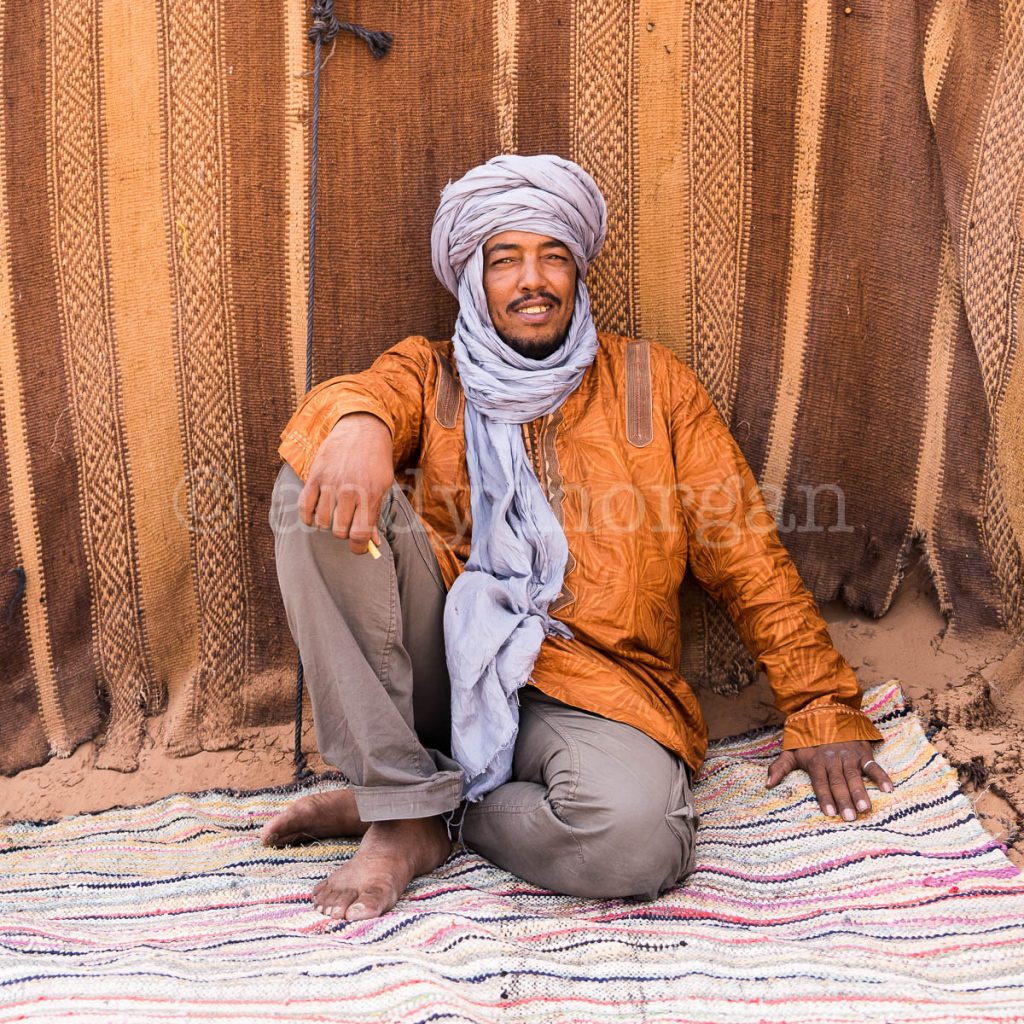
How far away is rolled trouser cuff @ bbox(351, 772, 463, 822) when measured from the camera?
2059 millimetres

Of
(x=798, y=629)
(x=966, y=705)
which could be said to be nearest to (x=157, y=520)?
(x=798, y=629)

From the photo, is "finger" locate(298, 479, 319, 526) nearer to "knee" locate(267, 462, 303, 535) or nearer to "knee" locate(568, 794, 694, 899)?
"knee" locate(267, 462, 303, 535)

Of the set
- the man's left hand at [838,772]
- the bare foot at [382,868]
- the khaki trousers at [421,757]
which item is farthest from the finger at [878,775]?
the bare foot at [382,868]

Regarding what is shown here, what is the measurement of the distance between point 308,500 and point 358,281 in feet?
3.04

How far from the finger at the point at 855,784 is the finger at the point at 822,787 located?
0.13 feet

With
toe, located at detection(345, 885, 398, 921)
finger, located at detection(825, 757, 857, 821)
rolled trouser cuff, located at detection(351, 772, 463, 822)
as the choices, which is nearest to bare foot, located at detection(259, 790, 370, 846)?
rolled trouser cuff, located at detection(351, 772, 463, 822)

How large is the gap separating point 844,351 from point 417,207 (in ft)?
3.46

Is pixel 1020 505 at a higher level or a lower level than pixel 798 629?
higher

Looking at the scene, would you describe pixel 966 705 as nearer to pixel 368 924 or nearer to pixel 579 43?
pixel 368 924

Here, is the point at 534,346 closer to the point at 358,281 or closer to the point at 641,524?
the point at 641,524

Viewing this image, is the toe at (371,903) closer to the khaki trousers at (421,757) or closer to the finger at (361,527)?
the khaki trousers at (421,757)

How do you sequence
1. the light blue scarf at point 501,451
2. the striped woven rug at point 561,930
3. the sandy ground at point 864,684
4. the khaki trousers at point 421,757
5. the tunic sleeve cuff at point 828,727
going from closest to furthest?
the striped woven rug at point 561,930 → the khaki trousers at point 421,757 → the light blue scarf at point 501,451 → the tunic sleeve cuff at point 828,727 → the sandy ground at point 864,684

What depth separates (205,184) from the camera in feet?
8.81

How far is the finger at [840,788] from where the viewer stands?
7.19 ft
